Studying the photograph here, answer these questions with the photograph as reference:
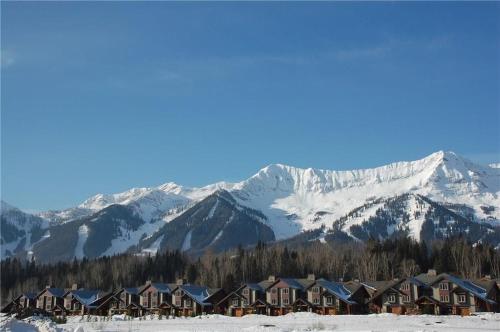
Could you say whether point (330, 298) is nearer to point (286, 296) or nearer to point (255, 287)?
point (286, 296)

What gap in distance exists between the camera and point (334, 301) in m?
97.8

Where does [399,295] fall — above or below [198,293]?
below

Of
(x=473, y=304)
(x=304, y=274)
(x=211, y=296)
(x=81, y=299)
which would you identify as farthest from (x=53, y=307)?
(x=473, y=304)

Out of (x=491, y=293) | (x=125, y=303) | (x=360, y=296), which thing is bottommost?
(x=125, y=303)

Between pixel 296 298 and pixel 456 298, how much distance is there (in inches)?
1034

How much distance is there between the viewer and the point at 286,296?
10306 centimetres

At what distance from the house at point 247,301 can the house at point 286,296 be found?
1182 millimetres

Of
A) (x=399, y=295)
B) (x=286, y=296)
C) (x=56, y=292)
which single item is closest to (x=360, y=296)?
(x=399, y=295)

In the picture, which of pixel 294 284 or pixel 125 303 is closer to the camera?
pixel 294 284

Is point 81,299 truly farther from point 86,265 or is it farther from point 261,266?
point 86,265

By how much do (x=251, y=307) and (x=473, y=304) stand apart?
36869 millimetres

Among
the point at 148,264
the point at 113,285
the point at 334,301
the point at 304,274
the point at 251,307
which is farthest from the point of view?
the point at 148,264

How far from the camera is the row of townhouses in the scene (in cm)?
9138

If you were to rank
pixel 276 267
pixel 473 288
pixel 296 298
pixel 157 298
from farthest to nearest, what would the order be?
1. pixel 276 267
2. pixel 157 298
3. pixel 296 298
4. pixel 473 288
